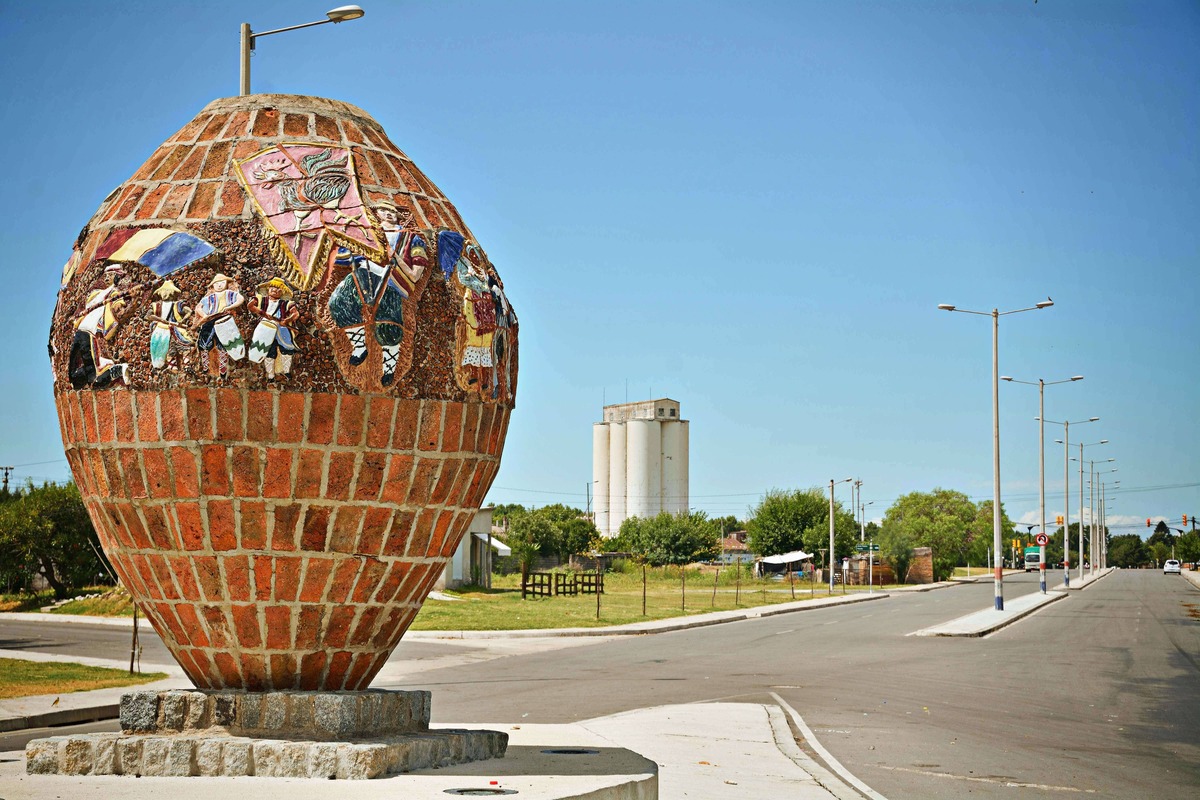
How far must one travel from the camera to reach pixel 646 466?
4065 inches

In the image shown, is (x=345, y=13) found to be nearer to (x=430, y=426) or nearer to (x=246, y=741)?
(x=430, y=426)

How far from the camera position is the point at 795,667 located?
20562mm

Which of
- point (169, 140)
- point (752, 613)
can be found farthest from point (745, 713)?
point (752, 613)

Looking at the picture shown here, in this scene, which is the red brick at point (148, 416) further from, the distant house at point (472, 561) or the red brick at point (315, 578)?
the distant house at point (472, 561)

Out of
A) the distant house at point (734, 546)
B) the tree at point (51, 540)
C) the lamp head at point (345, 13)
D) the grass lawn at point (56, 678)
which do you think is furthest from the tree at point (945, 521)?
the lamp head at point (345, 13)

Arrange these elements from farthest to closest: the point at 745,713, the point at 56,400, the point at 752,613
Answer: the point at 752,613 < the point at 745,713 < the point at 56,400

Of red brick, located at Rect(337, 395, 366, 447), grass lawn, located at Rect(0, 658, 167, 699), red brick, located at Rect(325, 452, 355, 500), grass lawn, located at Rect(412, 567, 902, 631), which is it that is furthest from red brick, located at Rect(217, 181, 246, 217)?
grass lawn, located at Rect(412, 567, 902, 631)

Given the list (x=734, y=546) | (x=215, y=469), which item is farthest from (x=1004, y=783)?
(x=734, y=546)

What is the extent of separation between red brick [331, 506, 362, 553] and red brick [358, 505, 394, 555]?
0.14ft

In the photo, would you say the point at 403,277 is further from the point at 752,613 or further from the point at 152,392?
the point at 752,613

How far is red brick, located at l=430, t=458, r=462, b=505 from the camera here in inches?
283

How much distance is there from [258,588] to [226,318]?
1.52 m

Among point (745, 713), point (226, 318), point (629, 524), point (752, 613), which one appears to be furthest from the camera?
point (629, 524)

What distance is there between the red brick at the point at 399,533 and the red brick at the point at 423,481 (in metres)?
0.09
